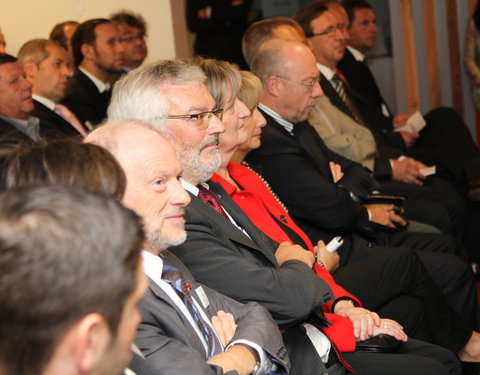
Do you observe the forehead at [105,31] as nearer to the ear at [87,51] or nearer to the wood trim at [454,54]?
the ear at [87,51]

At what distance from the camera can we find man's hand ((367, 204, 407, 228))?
3828 millimetres

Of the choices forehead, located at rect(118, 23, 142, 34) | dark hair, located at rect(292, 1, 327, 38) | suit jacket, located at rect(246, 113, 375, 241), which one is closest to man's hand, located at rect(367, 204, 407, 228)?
suit jacket, located at rect(246, 113, 375, 241)

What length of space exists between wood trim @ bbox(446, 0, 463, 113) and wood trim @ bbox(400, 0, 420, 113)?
368 millimetres

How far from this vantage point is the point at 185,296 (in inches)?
75.1

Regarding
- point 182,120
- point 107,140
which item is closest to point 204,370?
point 107,140

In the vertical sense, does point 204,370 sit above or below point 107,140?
below

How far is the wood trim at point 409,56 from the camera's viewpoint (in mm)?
7340

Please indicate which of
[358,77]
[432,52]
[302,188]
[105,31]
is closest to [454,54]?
[432,52]

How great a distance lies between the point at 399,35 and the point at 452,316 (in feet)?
15.9

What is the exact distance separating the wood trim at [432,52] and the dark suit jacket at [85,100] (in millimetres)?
3506

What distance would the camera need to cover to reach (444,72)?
759cm

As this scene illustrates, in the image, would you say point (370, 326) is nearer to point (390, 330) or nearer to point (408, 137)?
point (390, 330)

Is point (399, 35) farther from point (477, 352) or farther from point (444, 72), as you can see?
point (477, 352)

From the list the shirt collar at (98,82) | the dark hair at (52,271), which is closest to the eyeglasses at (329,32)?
the shirt collar at (98,82)
